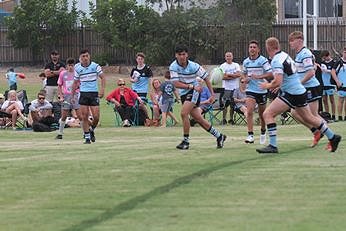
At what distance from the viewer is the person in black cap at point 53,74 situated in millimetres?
25641

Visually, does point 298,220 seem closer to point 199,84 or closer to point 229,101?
point 199,84

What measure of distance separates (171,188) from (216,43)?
131ft

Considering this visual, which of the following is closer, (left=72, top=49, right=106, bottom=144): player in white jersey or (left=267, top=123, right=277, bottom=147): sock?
(left=267, top=123, right=277, bottom=147): sock

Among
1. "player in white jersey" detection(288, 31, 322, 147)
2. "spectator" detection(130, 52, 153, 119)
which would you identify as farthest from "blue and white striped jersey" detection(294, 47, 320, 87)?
"spectator" detection(130, 52, 153, 119)

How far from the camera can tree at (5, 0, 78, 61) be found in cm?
5022

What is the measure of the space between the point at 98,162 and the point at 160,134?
8.25 metres

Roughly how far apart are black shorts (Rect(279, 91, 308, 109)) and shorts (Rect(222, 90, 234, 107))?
10.6 meters

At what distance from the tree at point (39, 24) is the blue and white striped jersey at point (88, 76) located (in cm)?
3245

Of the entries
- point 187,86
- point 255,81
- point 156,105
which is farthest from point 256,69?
point 156,105

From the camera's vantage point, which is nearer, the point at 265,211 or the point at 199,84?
the point at 265,211

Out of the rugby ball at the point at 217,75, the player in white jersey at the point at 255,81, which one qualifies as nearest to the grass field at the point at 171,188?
the player in white jersey at the point at 255,81

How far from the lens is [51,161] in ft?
44.5

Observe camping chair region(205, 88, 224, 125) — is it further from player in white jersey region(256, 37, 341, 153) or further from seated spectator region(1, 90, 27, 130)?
player in white jersey region(256, 37, 341, 153)

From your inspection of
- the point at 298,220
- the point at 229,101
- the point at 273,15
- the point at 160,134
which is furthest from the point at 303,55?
the point at 273,15
